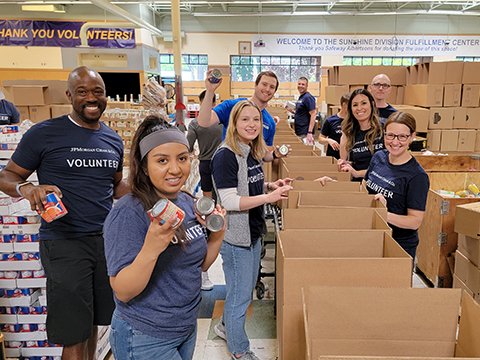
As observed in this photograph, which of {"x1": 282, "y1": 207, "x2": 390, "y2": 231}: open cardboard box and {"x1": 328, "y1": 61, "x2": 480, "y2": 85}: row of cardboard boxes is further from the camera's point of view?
{"x1": 328, "y1": 61, "x2": 480, "y2": 85}: row of cardboard boxes

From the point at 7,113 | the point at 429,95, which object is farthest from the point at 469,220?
the point at 7,113

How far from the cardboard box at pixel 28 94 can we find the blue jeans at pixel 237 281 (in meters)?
4.47

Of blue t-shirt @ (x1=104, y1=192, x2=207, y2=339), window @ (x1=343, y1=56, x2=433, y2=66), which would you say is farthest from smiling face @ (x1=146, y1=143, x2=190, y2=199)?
window @ (x1=343, y1=56, x2=433, y2=66)

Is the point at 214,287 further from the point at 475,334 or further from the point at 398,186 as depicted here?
the point at 475,334

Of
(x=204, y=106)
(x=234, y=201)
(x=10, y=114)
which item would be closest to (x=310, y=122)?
(x=204, y=106)

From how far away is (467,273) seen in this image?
8.74ft

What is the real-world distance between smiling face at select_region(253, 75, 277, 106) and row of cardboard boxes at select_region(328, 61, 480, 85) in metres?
3.50

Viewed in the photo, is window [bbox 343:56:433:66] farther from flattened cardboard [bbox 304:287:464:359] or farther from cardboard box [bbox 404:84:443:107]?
flattened cardboard [bbox 304:287:464:359]

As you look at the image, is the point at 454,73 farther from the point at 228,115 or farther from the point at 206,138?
the point at 228,115

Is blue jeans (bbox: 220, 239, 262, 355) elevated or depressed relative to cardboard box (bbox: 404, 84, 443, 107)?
depressed

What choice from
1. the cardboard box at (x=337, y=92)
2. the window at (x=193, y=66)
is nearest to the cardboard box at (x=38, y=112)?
the cardboard box at (x=337, y=92)

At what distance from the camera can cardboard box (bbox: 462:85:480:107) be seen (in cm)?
530

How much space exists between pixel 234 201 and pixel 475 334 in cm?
110

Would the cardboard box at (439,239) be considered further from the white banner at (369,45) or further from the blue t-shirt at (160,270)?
the white banner at (369,45)
